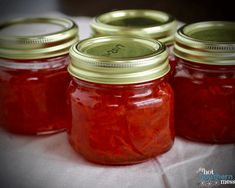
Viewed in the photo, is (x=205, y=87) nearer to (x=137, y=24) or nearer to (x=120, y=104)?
(x=120, y=104)

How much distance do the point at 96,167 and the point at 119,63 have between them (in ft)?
0.66

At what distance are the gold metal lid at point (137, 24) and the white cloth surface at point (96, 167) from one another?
0.24m

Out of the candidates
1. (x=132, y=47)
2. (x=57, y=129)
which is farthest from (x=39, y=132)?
(x=132, y=47)

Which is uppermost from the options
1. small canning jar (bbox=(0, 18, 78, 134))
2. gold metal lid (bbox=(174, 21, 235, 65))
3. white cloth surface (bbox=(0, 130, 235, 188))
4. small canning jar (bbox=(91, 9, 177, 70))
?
gold metal lid (bbox=(174, 21, 235, 65))

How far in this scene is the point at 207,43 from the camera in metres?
0.77

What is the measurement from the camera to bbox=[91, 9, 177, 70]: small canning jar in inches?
35.5

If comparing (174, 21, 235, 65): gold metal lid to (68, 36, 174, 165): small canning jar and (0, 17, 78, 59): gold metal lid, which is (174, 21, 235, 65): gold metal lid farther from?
(0, 17, 78, 59): gold metal lid

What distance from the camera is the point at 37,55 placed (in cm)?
82

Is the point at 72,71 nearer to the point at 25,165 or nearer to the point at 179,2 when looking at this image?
the point at 25,165

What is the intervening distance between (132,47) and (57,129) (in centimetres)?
24

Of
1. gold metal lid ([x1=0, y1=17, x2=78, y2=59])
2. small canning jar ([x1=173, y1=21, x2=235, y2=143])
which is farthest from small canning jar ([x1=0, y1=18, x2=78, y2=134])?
small canning jar ([x1=173, y1=21, x2=235, y2=143])

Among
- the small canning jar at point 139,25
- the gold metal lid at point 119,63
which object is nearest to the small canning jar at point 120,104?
the gold metal lid at point 119,63

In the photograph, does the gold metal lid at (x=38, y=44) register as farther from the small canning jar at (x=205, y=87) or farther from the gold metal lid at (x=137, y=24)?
the small canning jar at (x=205, y=87)

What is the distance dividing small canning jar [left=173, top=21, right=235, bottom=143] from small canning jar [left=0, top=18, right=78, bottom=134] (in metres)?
0.24
